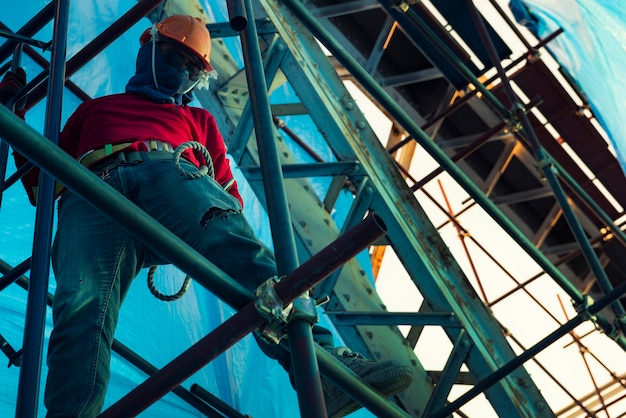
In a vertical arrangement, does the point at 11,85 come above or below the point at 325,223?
below

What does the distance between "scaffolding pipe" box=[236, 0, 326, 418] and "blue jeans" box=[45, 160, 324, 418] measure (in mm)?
448

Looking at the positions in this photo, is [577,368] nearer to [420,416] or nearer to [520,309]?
[520,309]

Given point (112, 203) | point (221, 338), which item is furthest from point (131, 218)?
point (221, 338)

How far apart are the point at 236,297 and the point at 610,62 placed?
3772 mm

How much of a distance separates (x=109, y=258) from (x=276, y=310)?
1.10 m

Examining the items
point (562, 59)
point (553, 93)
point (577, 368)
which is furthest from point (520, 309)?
point (562, 59)

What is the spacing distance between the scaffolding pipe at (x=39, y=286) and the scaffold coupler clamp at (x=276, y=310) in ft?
2.05

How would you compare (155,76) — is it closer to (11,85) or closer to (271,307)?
(11,85)

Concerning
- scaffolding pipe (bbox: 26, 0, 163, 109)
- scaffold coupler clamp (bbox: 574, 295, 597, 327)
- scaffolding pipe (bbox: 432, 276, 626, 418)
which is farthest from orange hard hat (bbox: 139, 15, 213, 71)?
scaffold coupler clamp (bbox: 574, 295, 597, 327)

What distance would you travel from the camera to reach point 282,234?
2.63 m

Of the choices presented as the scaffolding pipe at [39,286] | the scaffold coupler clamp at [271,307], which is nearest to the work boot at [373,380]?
the scaffold coupler clamp at [271,307]

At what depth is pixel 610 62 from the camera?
5.47 m

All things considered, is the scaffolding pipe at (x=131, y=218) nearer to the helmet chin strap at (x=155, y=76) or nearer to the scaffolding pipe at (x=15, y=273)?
the scaffolding pipe at (x=15, y=273)

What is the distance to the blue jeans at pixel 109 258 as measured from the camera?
2969mm
